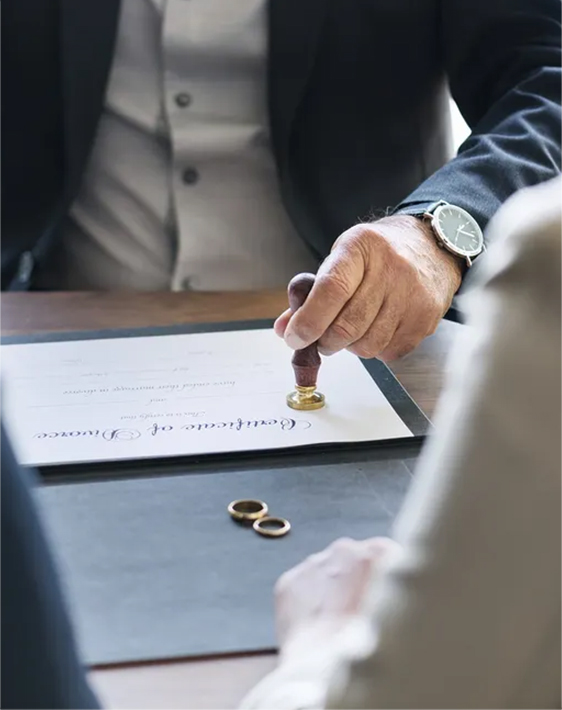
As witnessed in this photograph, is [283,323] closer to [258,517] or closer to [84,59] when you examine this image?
[258,517]

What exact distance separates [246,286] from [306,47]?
311 millimetres

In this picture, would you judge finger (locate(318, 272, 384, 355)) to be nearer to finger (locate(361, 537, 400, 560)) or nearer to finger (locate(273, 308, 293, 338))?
finger (locate(273, 308, 293, 338))

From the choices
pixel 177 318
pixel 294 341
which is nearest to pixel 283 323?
pixel 294 341

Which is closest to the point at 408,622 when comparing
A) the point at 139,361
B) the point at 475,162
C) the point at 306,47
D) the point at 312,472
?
the point at 312,472

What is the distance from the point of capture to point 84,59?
A: 129 cm

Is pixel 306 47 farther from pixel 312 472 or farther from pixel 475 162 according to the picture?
pixel 312 472

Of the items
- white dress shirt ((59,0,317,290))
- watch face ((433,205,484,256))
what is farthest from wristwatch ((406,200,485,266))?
white dress shirt ((59,0,317,290))

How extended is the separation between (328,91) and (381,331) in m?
0.51

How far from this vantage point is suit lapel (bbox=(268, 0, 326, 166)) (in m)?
1.27

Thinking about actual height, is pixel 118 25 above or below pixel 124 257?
above

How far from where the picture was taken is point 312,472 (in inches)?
28.5

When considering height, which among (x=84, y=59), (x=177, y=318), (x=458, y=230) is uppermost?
(x=84, y=59)

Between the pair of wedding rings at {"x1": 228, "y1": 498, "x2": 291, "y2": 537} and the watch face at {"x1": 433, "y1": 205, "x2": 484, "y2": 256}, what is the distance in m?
0.42

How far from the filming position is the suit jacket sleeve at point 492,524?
0.98 feet
